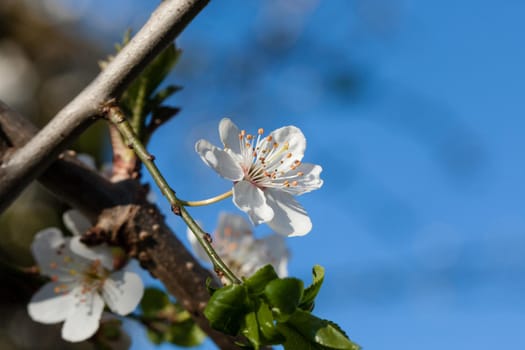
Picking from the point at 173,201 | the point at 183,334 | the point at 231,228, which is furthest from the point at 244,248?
the point at 173,201

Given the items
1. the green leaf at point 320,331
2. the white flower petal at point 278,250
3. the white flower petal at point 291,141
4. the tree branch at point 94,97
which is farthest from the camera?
the white flower petal at point 278,250

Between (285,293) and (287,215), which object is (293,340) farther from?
(287,215)

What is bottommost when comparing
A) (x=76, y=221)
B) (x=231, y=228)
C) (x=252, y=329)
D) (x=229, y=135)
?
(x=252, y=329)

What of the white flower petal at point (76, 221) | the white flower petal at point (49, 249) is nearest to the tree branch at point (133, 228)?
the white flower petal at point (76, 221)

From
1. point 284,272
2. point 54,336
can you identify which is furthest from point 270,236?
point 54,336

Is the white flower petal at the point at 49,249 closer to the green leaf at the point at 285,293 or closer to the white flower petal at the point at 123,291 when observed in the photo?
the white flower petal at the point at 123,291

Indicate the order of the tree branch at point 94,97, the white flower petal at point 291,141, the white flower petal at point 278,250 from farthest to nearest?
the white flower petal at point 278,250
the white flower petal at point 291,141
the tree branch at point 94,97

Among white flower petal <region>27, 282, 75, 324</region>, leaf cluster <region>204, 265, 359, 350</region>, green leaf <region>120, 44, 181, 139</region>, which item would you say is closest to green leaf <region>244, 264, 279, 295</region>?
leaf cluster <region>204, 265, 359, 350</region>
